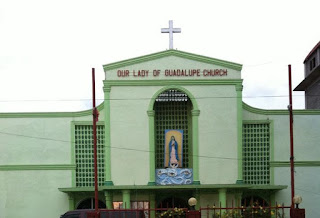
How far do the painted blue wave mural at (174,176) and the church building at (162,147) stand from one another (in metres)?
0.06

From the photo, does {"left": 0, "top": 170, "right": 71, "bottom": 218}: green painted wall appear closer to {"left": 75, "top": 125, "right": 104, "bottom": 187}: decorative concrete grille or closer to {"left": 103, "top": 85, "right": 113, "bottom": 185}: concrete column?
{"left": 75, "top": 125, "right": 104, "bottom": 187}: decorative concrete grille

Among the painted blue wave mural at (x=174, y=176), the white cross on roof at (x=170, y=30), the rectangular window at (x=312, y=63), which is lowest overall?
the painted blue wave mural at (x=174, y=176)

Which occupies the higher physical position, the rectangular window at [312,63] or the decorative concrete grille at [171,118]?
the rectangular window at [312,63]

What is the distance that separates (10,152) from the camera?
32.3m

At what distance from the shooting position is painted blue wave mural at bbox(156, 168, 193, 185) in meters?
31.2

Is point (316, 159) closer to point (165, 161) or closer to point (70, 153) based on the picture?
point (165, 161)

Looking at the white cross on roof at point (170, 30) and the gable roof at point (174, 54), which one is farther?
the white cross on roof at point (170, 30)

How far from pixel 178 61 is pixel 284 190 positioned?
33.2 feet

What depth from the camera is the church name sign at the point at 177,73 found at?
102 ft

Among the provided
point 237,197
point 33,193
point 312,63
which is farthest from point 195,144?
point 312,63

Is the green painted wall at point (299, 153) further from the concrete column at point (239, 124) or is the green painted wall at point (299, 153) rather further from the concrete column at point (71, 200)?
the concrete column at point (71, 200)

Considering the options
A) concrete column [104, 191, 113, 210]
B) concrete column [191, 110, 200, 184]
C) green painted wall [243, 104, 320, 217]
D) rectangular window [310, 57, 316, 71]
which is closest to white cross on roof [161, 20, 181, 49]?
concrete column [191, 110, 200, 184]

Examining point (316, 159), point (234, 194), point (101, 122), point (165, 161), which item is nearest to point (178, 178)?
point (165, 161)

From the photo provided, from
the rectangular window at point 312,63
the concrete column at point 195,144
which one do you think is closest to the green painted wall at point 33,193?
the concrete column at point 195,144
